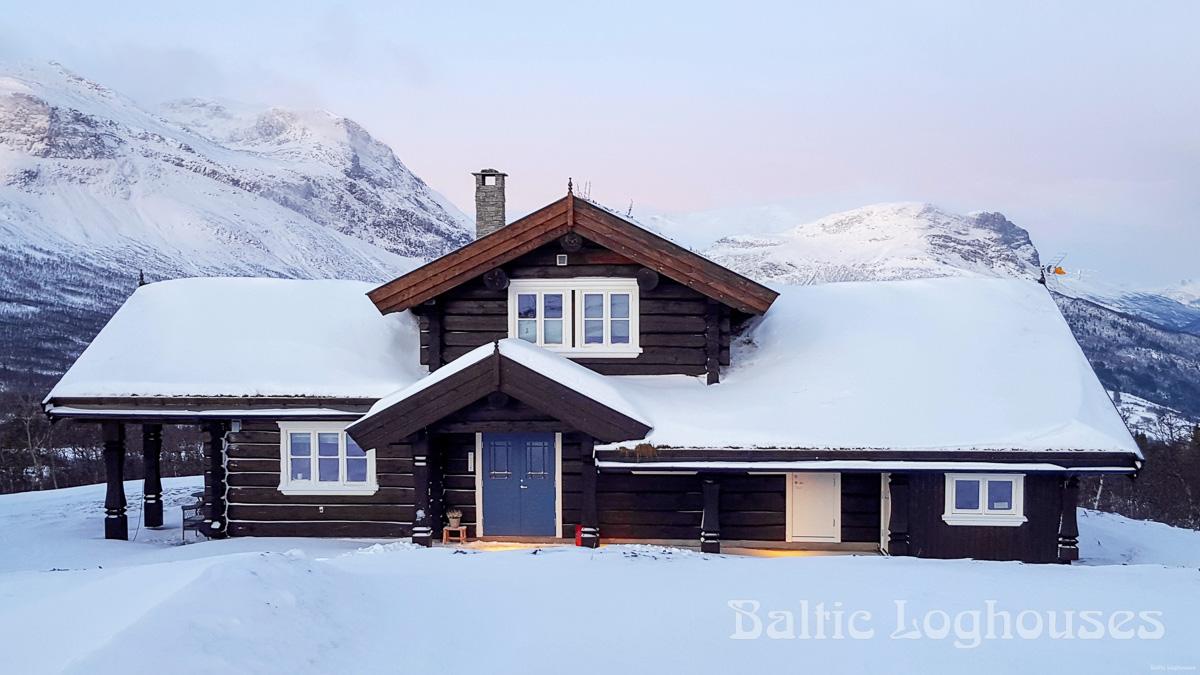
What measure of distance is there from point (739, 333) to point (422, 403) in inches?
278

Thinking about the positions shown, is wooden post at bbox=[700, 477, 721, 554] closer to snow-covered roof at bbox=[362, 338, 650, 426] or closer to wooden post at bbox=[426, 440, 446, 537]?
snow-covered roof at bbox=[362, 338, 650, 426]

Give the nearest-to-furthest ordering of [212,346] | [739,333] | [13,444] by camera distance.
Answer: [212,346] → [739,333] → [13,444]

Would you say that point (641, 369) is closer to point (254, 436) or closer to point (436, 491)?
point (436, 491)

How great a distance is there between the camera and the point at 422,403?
1323 centimetres

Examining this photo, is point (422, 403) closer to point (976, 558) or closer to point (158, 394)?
point (158, 394)

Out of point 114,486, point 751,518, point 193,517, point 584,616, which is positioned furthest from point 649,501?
point 114,486

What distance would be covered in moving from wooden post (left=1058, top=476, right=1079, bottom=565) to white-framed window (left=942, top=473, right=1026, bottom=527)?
708 millimetres

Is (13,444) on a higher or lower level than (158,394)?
lower

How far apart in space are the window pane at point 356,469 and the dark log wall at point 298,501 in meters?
0.29

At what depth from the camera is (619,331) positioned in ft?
50.4

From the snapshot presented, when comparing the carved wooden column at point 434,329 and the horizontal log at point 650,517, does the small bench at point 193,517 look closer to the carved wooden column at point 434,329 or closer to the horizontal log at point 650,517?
the carved wooden column at point 434,329

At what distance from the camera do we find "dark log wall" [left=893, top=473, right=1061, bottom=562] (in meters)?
13.1

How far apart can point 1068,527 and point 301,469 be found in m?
13.8

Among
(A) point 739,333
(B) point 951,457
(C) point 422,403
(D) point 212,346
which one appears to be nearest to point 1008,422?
(B) point 951,457
